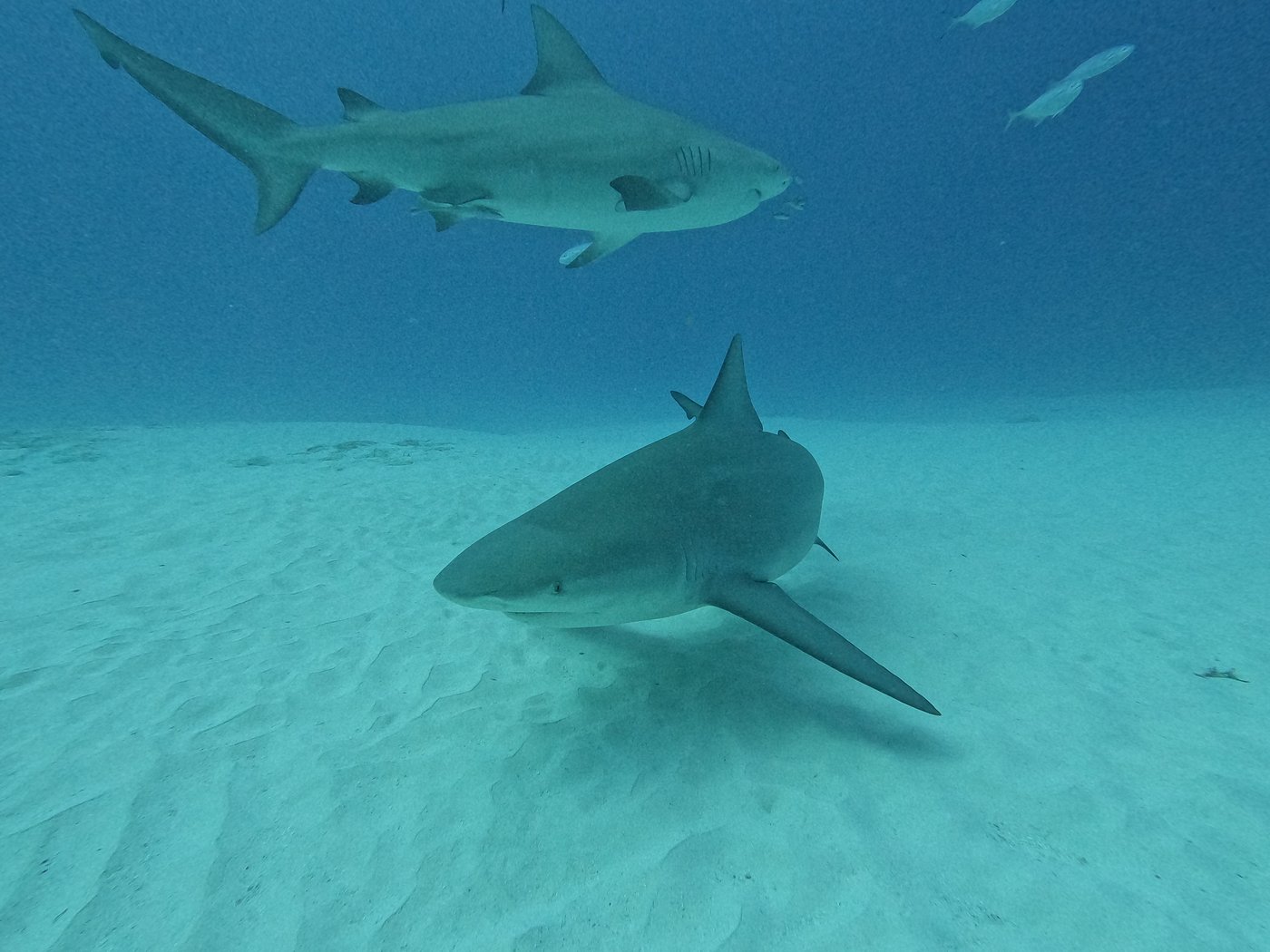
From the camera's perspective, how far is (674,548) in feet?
8.21

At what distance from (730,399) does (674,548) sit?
1386 mm

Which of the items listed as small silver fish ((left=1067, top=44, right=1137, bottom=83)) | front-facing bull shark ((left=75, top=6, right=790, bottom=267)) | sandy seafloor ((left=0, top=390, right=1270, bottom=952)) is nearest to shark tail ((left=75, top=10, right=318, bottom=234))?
front-facing bull shark ((left=75, top=6, right=790, bottom=267))

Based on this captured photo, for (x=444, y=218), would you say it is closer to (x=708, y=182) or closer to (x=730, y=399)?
(x=708, y=182)

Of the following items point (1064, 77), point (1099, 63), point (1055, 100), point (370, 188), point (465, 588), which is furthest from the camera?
point (1055, 100)

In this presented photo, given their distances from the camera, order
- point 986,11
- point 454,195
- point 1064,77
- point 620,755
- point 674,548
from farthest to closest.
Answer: point 986,11 < point 1064,77 < point 454,195 < point 674,548 < point 620,755

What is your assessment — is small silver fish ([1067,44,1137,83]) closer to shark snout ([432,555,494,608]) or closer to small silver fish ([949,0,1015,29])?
small silver fish ([949,0,1015,29])

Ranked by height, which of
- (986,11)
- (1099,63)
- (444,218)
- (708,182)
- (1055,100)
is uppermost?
(986,11)

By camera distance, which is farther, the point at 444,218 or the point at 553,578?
the point at 444,218

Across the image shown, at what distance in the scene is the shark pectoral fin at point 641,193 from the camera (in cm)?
343

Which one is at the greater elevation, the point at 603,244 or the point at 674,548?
the point at 603,244

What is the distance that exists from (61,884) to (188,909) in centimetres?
44

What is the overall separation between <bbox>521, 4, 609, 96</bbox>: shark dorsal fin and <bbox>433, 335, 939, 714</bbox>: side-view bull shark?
258 cm

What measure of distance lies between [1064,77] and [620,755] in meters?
16.7

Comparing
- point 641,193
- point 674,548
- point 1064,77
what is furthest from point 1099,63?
point 674,548
